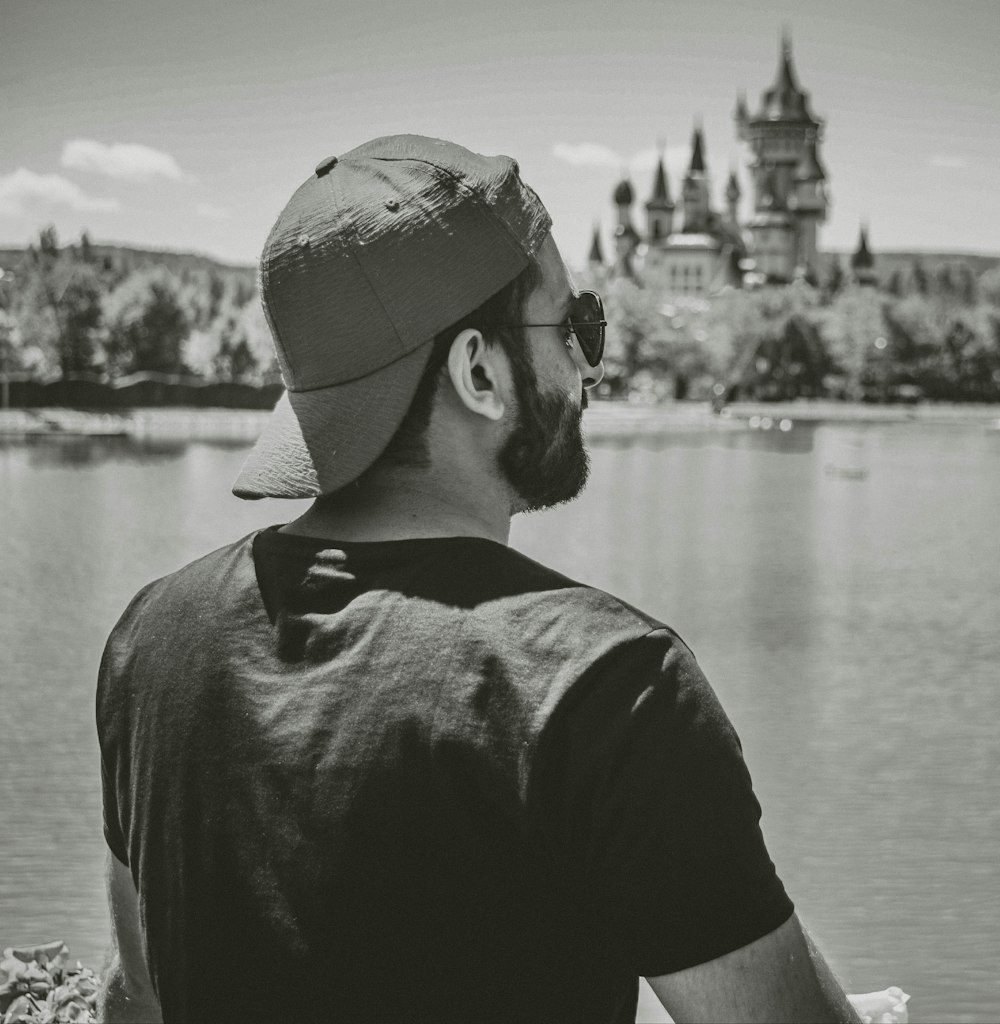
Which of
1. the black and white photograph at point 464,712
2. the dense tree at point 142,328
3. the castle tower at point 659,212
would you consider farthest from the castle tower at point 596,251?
the black and white photograph at point 464,712

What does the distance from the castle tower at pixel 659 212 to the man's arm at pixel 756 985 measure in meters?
128

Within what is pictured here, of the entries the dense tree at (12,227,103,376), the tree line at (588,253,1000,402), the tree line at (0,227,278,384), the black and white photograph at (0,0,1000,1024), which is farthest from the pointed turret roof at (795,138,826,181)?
the black and white photograph at (0,0,1000,1024)

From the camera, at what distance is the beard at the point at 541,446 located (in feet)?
4.29

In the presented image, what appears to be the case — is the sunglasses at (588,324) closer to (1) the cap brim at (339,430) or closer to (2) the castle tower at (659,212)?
(1) the cap brim at (339,430)

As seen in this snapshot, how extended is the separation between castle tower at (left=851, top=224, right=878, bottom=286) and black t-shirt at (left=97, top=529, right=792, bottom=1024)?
118 metres

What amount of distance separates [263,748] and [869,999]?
0.98m

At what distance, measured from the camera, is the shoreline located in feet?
178

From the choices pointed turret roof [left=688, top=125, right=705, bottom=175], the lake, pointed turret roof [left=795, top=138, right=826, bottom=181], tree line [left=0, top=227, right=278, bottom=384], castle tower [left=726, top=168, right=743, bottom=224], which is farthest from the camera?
castle tower [left=726, top=168, right=743, bottom=224]

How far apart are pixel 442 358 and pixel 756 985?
0.54 metres

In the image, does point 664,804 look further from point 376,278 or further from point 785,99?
point 785,99

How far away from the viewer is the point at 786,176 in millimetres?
124812

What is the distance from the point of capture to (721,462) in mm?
39812

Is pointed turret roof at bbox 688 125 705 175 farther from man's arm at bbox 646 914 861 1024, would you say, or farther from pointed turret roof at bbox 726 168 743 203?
man's arm at bbox 646 914 861 1024

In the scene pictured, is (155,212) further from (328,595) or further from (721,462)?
(328,595)
